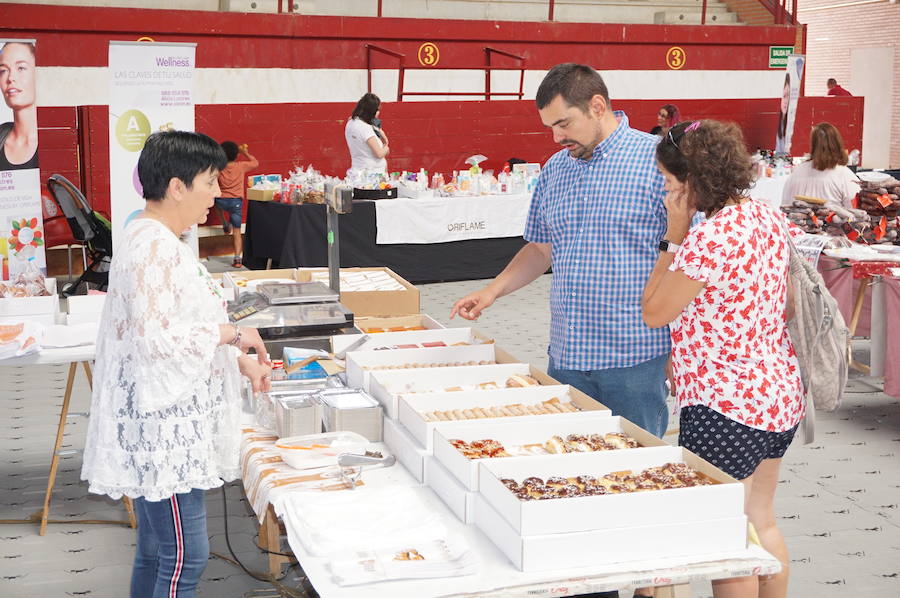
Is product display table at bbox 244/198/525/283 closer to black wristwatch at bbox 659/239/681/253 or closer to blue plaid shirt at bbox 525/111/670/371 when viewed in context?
blue plaid shirt at bbox 525/111/670/371

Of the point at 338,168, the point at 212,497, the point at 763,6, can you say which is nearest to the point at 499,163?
the point at 338,168

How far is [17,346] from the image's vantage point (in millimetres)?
3697

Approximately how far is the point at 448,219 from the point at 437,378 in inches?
244

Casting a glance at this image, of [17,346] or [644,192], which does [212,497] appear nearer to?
[17,346]

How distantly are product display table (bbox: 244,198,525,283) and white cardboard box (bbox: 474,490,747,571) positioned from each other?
22.0ft

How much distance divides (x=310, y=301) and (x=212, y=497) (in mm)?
1121

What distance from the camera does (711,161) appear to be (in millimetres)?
2453

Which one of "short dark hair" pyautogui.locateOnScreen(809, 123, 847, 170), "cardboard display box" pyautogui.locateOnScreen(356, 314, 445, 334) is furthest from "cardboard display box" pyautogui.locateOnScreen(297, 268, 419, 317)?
"short dark hair" pyautogui.locateOnScreen(809, 123, 847, 170)

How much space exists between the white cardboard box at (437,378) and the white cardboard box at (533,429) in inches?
17.6

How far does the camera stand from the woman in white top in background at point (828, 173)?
7.64m

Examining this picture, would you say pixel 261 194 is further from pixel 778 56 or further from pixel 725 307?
pixel 778 56

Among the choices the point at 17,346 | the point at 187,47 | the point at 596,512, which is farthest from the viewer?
the point at 187,47

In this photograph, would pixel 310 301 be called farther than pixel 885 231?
No

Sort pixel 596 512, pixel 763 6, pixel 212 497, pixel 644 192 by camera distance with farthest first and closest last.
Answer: pixel 763 6, pixel 212 497, pixel 644 192, pixel 596 512
